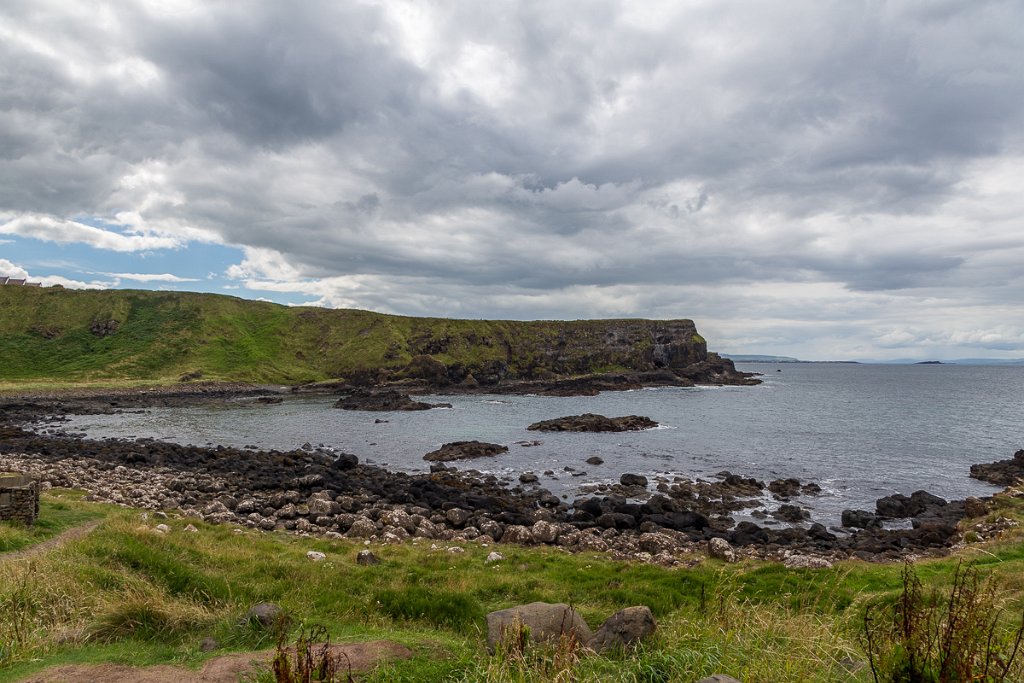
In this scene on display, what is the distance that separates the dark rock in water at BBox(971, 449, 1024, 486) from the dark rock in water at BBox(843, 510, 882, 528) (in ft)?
51.0

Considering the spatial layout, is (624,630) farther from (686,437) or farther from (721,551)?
(686,437)

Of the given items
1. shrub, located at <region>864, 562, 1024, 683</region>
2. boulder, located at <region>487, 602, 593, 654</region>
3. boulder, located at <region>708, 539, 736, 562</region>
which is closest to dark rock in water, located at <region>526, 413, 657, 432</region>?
boulder, located at <region>708, 539, 736, 562</region>

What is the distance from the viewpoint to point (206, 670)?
7605 millimetres

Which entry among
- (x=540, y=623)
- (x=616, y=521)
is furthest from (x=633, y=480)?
(x=540, y=623)

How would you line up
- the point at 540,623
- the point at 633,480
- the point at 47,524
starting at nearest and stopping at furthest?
the point at 540,623 < the point at 47,524 < the point at 633,480

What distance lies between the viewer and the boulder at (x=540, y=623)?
829 centimetres

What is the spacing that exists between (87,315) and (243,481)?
135278mm

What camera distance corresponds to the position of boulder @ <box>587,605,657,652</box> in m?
8.41

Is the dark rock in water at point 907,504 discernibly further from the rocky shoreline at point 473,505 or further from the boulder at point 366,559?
the boulder at point 366,559

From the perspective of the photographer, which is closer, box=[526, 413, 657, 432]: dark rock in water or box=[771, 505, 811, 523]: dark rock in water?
box=[771, 505, 811, 523]: dark rock in water

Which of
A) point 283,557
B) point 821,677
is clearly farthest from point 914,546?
point 283,557

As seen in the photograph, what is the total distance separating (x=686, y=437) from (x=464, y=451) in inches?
982

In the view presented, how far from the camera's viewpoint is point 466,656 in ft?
25.8

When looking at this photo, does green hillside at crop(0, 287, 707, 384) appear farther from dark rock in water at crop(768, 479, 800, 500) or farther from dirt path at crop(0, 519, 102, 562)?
dirt path at crop(0, 519, 102, 562)
